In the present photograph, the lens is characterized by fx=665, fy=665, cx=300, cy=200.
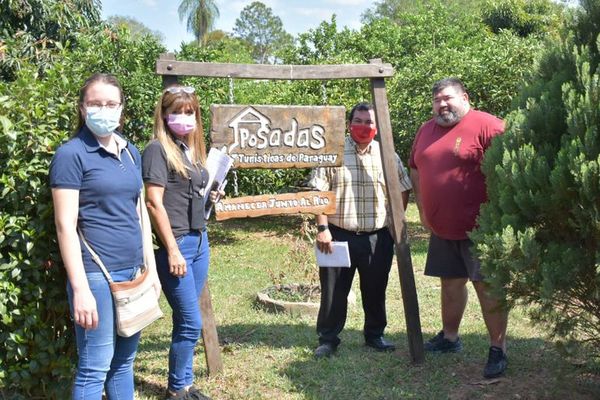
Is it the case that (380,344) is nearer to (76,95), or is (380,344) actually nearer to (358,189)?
(358,189)

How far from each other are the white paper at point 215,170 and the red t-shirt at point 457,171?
1388mm

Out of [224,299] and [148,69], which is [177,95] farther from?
[148,69]

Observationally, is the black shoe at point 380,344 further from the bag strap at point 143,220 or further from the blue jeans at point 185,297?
the bag strap at point 143,220

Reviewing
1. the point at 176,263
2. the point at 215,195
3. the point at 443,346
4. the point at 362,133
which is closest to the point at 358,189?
the point at 362,133

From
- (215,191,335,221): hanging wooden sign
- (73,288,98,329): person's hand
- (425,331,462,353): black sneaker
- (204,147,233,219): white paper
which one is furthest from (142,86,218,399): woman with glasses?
(425,331,462,353): black sneaker

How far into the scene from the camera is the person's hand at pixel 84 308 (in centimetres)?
304

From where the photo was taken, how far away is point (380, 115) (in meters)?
4.80

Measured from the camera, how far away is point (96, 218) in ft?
10.3

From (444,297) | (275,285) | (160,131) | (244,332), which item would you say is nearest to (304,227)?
(275,285)

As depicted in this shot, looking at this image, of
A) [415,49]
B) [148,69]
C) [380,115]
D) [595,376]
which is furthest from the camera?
[415,49]

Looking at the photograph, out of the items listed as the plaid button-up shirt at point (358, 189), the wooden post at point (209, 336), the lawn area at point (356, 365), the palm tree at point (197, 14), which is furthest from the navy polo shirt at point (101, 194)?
the palm tree at point (197, 14)

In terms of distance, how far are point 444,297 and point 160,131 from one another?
100 inches

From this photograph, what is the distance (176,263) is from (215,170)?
73 centimetres

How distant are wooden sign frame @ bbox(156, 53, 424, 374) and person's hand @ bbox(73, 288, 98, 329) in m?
1.58
